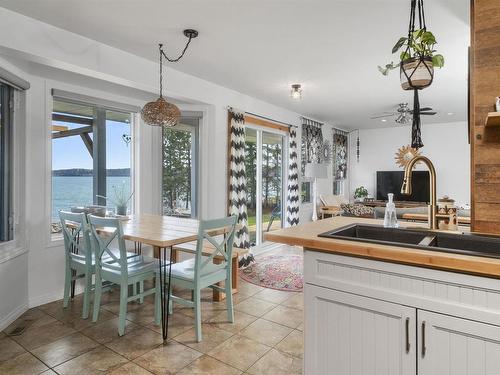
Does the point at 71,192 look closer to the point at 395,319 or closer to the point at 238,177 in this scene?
the point at 238,177

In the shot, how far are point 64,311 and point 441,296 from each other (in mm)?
3122

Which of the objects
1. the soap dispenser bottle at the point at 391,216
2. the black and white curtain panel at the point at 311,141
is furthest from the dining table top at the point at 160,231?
the black and white curtain panel at the point at 311,141

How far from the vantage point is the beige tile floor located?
212cm

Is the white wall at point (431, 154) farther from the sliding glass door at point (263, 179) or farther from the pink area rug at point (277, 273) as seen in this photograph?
the pink area rug at point (277, 273)

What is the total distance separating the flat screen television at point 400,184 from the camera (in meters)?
7.14

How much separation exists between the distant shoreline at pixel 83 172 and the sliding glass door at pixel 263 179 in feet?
6.01

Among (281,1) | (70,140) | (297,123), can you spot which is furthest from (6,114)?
(297,123)

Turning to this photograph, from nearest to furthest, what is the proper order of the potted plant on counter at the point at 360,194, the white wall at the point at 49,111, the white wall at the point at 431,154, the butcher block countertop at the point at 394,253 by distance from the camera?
the butcher block countertop at the point at 394,253 < the white wall at the point at 49,111 < the white wall at the point at 431,154 < the potted plant on counter at the point at 360,194

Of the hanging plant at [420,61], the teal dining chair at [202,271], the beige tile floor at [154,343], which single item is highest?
the hanging plant at [420,61]

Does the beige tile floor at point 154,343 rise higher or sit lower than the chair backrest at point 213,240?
lower

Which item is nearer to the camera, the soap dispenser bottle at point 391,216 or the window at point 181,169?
the soap dispenser bottle at point 391,216

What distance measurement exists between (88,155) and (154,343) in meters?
2.36

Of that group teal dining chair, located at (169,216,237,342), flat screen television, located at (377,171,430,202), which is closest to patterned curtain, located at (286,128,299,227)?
flat screen television, located at (377,171,430,202)

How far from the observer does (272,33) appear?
2734mm
